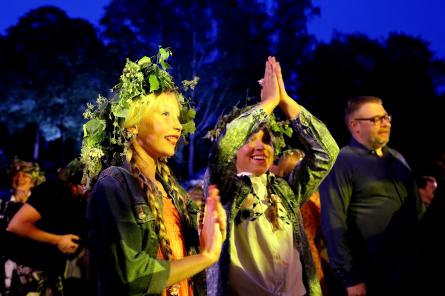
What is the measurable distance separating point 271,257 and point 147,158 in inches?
42.7

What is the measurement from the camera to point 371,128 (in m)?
4.97

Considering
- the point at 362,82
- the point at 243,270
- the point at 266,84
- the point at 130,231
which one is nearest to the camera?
the point at 130,231

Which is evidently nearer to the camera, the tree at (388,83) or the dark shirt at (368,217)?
the dark shirt at (368,217)

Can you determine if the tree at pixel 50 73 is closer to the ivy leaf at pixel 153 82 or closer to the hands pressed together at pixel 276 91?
the hands pressed together at pixel 276 91

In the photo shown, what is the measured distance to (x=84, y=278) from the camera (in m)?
5.41

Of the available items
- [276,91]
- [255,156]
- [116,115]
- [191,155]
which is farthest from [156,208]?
[191,155]

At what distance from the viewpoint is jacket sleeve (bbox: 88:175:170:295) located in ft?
7.10

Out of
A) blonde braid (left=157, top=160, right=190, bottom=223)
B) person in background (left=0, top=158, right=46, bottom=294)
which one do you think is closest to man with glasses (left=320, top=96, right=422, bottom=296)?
blonde braid (left=157, top=160, right=190, bottom=223)

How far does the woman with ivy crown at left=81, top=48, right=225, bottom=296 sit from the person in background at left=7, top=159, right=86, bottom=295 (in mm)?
2822

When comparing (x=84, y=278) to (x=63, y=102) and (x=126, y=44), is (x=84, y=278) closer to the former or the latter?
(x=63, y=102)

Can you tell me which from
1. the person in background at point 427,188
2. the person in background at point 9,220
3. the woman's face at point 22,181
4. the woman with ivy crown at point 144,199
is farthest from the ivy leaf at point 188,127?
the person in background at point 427,188

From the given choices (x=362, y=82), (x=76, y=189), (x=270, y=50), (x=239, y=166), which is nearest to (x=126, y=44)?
(x=270, y=50)

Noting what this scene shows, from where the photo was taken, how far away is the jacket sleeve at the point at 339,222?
4527mm

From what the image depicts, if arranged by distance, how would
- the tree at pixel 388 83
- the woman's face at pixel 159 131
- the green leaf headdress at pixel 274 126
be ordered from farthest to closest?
the tree at pixel 388 83 → the green leaf headdress at pixel 274 126 → the woman's face at pixel 159 131
